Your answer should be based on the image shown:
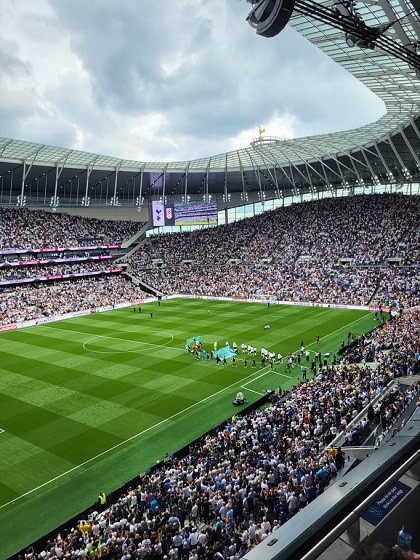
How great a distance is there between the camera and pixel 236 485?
13.9m

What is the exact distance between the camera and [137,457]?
63.0ft

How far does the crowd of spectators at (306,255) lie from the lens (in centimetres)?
5391

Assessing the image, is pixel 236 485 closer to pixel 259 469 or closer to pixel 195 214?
pixel 259 469

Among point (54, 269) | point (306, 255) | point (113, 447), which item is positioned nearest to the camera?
point (113, 447)

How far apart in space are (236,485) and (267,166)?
2717 inches

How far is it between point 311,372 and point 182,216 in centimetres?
5333

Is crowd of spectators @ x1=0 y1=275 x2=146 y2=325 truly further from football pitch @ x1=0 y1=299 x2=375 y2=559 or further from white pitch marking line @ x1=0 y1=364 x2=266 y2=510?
white pitch marking line @ x1=0 y1=364 x2=266 y2=510

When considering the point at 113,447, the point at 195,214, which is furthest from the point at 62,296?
the point at 113,447

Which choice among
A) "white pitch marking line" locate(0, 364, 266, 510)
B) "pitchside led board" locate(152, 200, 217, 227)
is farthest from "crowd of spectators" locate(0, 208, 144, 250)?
"white pitch marking line" locate(0, 364, 266, 510)

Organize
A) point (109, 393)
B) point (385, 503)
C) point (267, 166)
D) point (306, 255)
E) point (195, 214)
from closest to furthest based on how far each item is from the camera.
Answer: point (385, 503), point (109, 393), point (306, 255), point (267, 166), point (195, 214)

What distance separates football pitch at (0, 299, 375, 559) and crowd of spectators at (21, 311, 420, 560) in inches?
92.6

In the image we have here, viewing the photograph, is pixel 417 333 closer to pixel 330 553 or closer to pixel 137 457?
pixel 137 457

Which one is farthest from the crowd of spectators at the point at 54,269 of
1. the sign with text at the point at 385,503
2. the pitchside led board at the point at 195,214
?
the sign with text at the point at 385,503

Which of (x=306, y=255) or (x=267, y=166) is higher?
(x=267, y=166)
